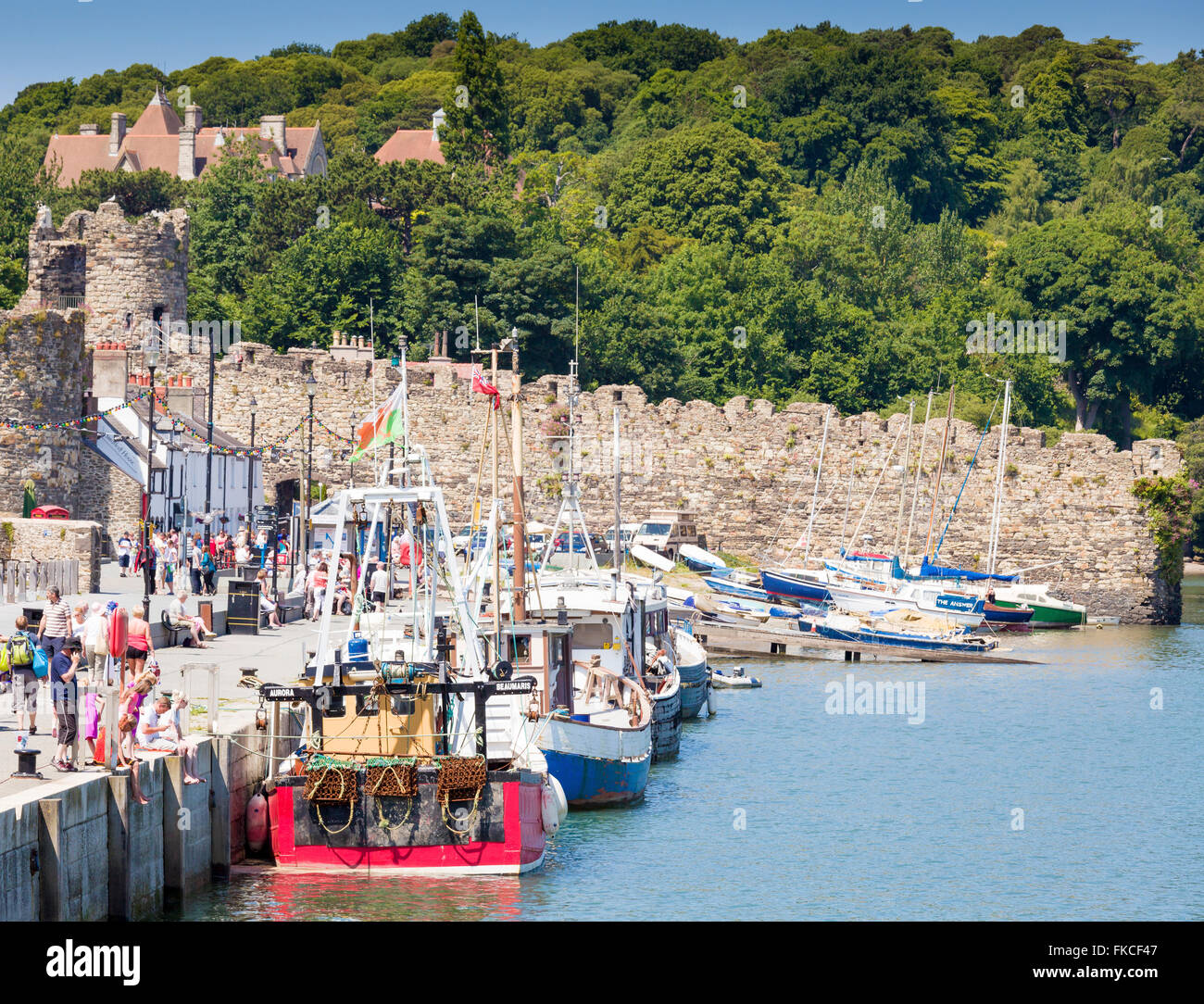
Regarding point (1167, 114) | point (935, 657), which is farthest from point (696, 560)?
point (1167, 114)

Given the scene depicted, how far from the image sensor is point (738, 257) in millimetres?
72188

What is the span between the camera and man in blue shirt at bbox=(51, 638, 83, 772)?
1605 cm

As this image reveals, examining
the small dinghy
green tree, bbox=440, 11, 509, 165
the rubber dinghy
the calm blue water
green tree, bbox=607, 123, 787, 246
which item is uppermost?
green tree, bbox=440, 11, 509, 165

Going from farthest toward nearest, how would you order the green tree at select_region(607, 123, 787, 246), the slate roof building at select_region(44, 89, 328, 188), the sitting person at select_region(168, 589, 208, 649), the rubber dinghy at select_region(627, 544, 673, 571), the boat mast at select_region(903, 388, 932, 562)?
the slate roof building at select_region(44, 89, 328, 188) < the green tree at select_region(607, 123, 787, 246) < the boat mast at select_region(903, 388, 932, 562) < the rubber dinghy at select_region(627, 544, 673, 571) < the sitting person at select_region(168, 589, 208, 649)

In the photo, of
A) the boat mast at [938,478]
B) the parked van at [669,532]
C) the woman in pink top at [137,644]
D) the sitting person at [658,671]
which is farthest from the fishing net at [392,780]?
the boat mast at [938,478]

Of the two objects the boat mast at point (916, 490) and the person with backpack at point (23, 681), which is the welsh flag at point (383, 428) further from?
the boat mast at point (916, 490)

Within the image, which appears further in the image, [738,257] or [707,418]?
[738,257]

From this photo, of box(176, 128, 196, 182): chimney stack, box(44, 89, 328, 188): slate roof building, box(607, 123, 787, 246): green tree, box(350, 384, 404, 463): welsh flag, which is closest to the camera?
box(350, 384, 404, 463): welsh flag

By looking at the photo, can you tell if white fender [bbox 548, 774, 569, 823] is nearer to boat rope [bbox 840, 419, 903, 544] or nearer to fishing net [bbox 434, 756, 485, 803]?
fishing net [bbox 434, 756, 485, 803]

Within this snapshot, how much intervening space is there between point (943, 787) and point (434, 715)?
386 inches

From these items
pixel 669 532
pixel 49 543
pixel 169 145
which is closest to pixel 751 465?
pixel 669 532

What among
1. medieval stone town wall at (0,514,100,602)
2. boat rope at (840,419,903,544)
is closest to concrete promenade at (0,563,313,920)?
medieval stone town wall at (0,514,100,602)

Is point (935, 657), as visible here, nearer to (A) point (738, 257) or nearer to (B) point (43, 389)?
(B) point (43, 389)

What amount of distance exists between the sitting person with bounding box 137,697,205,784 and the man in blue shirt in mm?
671
